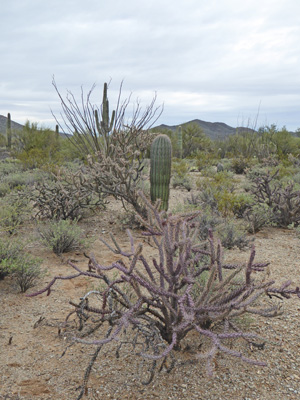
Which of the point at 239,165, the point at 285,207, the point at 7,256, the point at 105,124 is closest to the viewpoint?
the point at 7,256

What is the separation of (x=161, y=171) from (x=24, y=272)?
445 centimetres

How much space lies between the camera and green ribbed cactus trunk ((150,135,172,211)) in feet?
26.8

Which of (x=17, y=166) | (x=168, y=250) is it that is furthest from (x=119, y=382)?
(x=17, y=166)

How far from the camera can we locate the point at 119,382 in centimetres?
266

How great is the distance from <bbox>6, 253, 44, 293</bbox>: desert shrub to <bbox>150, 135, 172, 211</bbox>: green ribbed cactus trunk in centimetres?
405

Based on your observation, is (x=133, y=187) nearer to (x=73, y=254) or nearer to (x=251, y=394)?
(x=73, y=254)

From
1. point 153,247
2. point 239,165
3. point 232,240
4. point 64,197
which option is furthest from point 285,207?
point 239,165

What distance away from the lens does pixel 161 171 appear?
815cm

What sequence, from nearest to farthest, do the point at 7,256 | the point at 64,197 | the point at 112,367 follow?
the point at 112,367, the point at 7,256, the point at 64,197

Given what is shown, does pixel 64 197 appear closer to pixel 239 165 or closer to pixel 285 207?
pixel 285 207

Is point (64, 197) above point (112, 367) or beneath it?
above

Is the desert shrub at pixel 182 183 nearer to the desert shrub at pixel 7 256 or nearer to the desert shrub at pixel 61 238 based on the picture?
the desert shrub at pixel 61 238

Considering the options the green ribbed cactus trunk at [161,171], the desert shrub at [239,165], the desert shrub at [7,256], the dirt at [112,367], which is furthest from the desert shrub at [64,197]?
the desert shrub at [239,165]

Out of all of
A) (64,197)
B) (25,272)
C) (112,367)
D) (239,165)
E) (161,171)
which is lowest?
(112,367)
